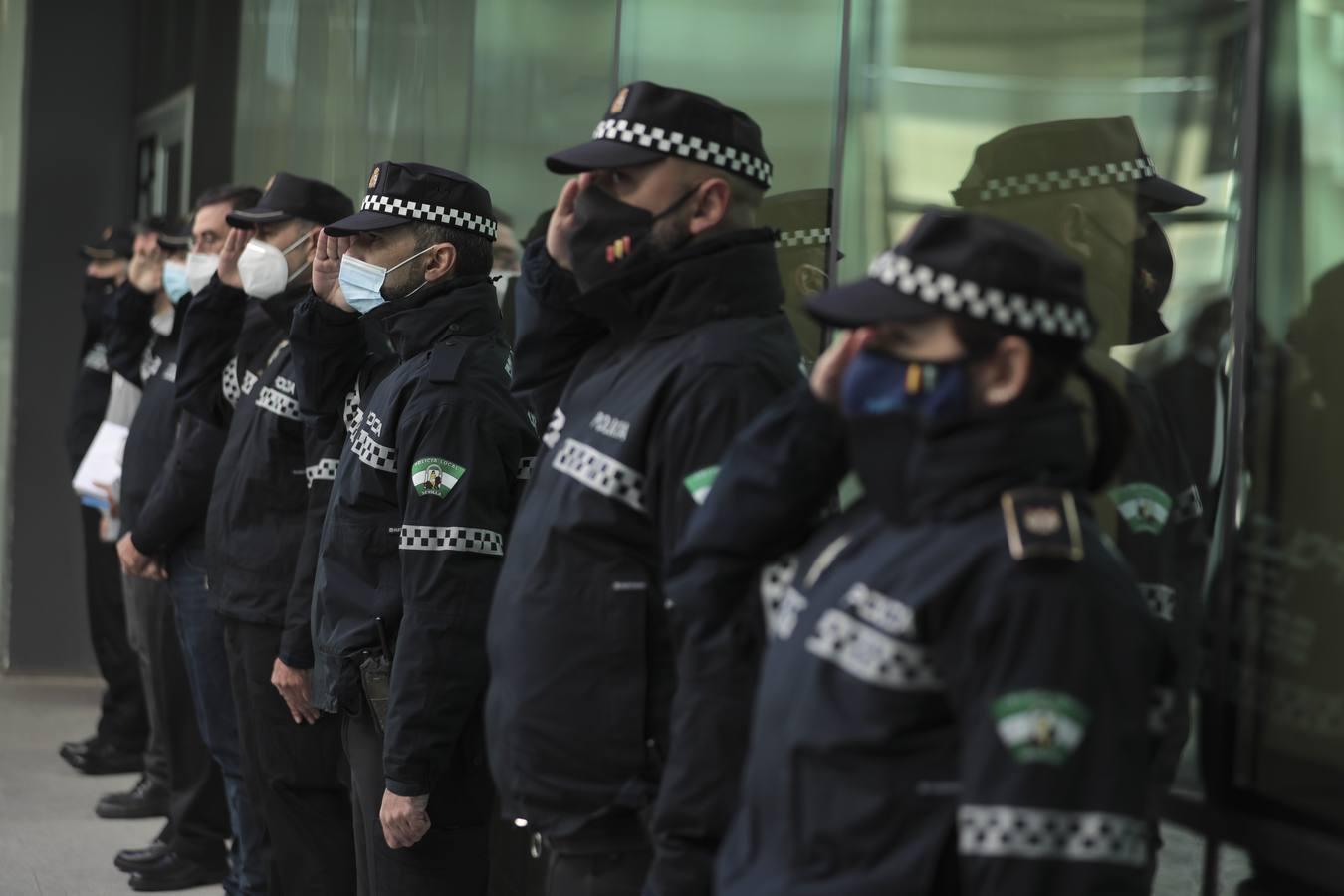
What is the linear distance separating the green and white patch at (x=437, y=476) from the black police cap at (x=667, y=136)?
2.50ft

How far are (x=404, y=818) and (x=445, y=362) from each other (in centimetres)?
84

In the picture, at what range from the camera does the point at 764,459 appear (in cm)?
204

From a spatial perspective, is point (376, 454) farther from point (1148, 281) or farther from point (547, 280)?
point (1148, 281)

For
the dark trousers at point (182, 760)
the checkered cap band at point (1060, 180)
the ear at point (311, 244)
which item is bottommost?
the dark trousers at point (182, 760)

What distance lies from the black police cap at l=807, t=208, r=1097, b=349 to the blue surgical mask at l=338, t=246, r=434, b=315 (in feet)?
6.29

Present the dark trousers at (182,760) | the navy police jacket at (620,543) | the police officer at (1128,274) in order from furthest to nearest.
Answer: the dark trousers at (182,760) < the navy police jacket at (620,543) < the police officer at (1128,274)

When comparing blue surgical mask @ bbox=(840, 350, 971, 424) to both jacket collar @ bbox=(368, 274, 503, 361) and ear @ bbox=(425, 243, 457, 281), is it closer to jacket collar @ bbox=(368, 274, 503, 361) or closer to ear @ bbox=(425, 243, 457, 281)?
jacket collar @ bbox=(368, 274, 503, 361)

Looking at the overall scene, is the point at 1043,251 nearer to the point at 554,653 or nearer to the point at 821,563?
the point at 821,563

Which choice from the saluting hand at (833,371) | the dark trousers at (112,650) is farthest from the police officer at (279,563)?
the dark trousers at (112,650)

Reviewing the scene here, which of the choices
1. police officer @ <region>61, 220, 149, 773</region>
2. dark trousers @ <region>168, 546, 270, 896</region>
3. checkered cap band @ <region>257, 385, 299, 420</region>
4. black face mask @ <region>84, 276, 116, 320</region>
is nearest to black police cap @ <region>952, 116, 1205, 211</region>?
checkered cap band @ <region>257, 385, 299, 420</region>

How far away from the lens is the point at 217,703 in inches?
189

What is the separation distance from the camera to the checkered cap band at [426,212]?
11.8 ft

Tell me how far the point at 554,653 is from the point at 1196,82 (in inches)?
45.2

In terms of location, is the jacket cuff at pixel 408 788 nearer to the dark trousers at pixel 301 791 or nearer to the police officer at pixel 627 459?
the police officer at pixel 627 459
